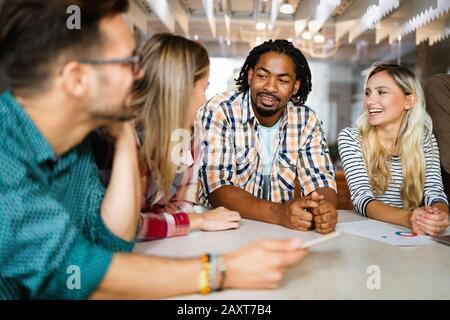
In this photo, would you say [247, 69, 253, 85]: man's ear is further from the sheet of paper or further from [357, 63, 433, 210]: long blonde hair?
the sheet of paper

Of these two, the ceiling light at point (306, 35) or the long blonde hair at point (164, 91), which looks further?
the ceiling light at point (306, 35)

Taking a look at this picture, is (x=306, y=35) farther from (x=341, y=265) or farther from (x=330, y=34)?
(x=341, y=265)

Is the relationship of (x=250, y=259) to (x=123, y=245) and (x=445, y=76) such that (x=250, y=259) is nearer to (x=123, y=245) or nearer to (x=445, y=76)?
(x=123, y=245)

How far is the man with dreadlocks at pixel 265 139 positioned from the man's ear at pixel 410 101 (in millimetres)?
258

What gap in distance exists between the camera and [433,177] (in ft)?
3.87

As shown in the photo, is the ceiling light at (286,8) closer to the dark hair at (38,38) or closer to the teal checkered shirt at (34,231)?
the dark hair at (38,38)

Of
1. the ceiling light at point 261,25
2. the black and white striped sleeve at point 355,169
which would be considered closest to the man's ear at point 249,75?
the ceiling light at point 261,25

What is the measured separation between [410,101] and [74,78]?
1.00 m

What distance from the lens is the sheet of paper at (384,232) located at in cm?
81

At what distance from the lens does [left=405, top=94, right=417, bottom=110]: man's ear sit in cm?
120

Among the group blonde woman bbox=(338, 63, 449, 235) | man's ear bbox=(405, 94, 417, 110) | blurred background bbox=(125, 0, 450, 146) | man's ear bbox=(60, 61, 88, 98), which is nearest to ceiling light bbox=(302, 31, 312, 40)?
blurred background bbox=(125, 0, 450, 146)

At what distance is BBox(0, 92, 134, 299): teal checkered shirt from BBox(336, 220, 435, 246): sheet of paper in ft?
1.83
